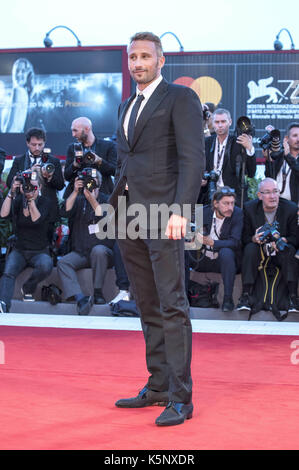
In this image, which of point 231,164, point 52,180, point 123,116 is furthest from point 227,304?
point 123,116

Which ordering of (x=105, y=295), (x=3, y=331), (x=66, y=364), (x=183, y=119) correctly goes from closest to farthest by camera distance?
1. (x=183, y=119)
2. (x=66, y=364)
3. (x=3, y=331)
4. (x=105, y=295)

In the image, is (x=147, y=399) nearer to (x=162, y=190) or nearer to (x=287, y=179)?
(x=162, y=190)

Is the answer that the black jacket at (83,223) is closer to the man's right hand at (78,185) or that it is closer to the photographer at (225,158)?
the man's right hand at (78,185)

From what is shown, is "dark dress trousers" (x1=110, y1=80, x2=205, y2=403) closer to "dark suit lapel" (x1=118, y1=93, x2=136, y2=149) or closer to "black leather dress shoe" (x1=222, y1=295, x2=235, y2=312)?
"dark suit lapel" (x1=118, y1=93, x2=136, y2=149)

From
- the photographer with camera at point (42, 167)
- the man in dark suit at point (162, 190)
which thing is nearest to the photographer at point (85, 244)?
the photographer with camera at point (42, 167)

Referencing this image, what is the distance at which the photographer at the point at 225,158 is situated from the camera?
6152mm

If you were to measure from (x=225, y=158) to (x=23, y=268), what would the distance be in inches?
82.8

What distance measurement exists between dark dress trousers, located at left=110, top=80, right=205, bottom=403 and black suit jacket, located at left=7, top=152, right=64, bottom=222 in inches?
148

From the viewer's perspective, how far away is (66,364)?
3.74 meters

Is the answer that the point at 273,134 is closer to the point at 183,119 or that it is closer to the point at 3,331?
the point at 3,331

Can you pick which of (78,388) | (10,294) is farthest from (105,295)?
(78,388)

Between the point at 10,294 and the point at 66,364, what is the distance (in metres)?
2.56

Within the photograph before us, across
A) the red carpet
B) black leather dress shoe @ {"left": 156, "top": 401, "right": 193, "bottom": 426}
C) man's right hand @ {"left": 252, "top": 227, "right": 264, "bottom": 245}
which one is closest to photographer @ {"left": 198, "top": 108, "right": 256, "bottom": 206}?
man's right hand @ {"left": 252, "top": 227, "right": 264, "bottom": 245}

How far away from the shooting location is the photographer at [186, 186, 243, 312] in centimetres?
592
